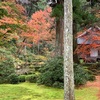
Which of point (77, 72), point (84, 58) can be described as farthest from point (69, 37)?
point (84, 58)

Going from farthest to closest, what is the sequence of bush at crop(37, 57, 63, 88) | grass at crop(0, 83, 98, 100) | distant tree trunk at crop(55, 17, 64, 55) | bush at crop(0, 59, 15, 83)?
bush at crop(0, 59, 15, 83), distant tree trunk at crop(55, 17, 64, 55), bush at crop(37, 57, 63, 88), grass at crop(0, 83, 98, 100)

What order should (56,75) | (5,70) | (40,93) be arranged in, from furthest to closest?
(5,70) < (56,75) < (40,93)

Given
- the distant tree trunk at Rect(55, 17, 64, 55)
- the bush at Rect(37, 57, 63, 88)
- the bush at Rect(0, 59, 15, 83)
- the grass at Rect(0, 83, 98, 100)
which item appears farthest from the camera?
the bush at Rect(0, 59, 15, 83)

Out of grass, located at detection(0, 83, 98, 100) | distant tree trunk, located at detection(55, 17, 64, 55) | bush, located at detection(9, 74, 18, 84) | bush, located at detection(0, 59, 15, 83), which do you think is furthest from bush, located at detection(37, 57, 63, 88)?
bush, located at detection(0, 59, 15, 83)

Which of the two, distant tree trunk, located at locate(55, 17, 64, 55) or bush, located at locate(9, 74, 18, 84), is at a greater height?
distant tree trunk, located at locate(55, 17, 64, 55)

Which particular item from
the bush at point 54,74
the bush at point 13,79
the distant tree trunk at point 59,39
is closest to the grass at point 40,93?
the bush at point 54,74

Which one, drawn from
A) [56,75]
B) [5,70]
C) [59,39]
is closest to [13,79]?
A: [5,70]

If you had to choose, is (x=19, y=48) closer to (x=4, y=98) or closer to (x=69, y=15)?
(x=4, y=98)

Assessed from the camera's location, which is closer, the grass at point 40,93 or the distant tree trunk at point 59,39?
the grass at point 40,93

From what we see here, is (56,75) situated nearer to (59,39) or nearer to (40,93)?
(40,93)

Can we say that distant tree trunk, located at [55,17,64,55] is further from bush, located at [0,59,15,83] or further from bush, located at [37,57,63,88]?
bush, located at [0,59,15,83]

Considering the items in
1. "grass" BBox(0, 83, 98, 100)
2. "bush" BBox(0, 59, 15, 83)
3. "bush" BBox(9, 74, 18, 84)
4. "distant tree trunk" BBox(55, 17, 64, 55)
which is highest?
"distant tree trunk" BBox(55, 17, 64, 55)

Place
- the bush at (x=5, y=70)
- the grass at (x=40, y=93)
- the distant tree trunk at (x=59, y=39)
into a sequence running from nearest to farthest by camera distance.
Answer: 1. the grass at (x=40, y=93)
2. the distant tree trunk at (x=59, y=39)
3. the bush at (x=5, y=70)

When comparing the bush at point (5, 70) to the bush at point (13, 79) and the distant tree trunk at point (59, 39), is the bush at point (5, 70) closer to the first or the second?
the bush at point (13, 79)
